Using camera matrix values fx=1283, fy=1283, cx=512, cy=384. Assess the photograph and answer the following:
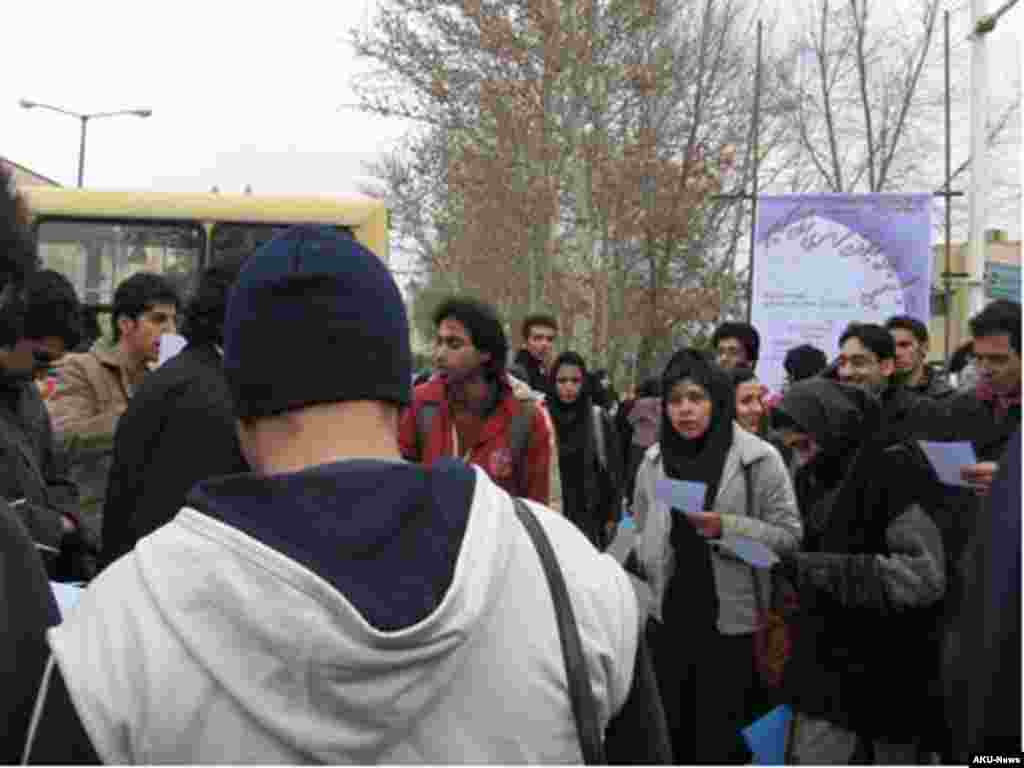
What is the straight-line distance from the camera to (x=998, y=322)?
4758 millimetres

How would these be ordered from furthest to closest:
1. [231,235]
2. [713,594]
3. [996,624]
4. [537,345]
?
[231,235] < [537,345] < [713,594] < [996,624]

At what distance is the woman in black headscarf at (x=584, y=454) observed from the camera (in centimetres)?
744

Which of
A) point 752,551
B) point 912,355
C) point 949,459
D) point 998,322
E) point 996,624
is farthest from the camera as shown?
point 912,355

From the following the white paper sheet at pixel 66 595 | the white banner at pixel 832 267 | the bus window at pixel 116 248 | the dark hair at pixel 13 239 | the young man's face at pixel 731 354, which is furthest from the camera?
the bus window at pixel 116 248

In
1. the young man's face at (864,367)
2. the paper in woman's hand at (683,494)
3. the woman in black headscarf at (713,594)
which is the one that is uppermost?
the young man's face at (864,367)

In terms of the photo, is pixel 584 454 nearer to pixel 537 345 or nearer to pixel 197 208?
pixel 537 345

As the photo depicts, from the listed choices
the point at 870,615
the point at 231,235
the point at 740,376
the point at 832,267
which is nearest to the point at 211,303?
the point at 870,615

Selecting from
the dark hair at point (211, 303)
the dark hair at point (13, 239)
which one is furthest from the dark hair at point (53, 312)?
the dark hair at point (13, 239)

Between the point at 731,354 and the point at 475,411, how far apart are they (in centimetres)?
342

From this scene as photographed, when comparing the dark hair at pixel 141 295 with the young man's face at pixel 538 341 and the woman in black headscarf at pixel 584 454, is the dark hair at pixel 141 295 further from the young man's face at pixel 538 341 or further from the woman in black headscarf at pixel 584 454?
the young man's face at pixel 538 341

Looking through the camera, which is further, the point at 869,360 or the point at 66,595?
the point at 869,360

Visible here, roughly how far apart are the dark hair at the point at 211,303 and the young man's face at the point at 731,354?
16.2ft

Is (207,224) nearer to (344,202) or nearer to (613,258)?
(344,202)

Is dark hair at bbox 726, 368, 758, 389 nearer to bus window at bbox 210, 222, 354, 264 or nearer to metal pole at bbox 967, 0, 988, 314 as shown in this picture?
bus window at bbox 210, 222, 354, 264
